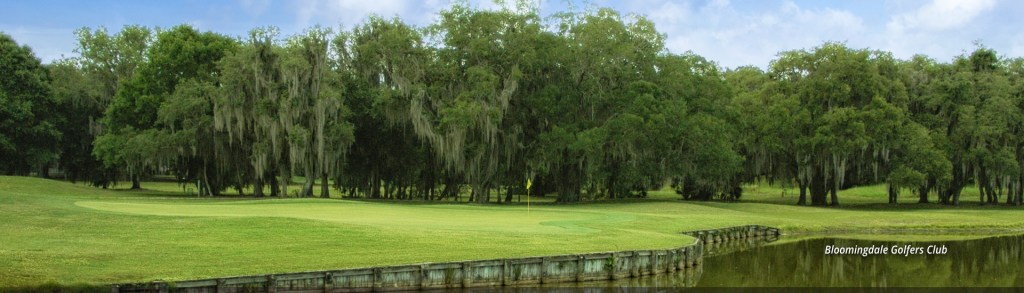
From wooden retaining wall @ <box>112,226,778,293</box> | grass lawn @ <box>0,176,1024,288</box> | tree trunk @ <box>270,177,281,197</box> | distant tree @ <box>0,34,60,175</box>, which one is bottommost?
wooden retaining wall @ <box>112,226,778,293</box>

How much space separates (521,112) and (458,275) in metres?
35.2

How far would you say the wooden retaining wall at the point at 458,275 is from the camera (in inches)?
679

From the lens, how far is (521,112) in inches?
2160

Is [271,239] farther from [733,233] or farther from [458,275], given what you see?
[733,233]

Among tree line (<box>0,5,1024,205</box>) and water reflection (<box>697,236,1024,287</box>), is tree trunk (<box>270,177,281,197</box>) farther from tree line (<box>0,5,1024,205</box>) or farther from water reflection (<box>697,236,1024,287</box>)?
water reflection (<box>697,236,1024,287</box>)

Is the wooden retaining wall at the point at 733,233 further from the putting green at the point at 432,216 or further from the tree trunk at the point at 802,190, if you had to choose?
the tree trunk at the point at 802,190

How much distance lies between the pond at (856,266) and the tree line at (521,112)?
1808 centimetres

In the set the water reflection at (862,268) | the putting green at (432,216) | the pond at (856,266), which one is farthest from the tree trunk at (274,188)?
the water reflection at (862,268)

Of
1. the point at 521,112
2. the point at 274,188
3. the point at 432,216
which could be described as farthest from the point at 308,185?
the point at 432,216

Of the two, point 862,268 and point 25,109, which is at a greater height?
point 25,109

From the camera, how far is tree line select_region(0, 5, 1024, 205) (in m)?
51.8

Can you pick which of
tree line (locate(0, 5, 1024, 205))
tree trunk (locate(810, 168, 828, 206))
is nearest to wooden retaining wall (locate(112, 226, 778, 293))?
tree line (locate(0, 5, 1024, 205))

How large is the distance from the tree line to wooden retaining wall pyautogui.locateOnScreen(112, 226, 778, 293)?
87.5 feet

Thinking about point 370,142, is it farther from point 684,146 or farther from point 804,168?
point 804,168
